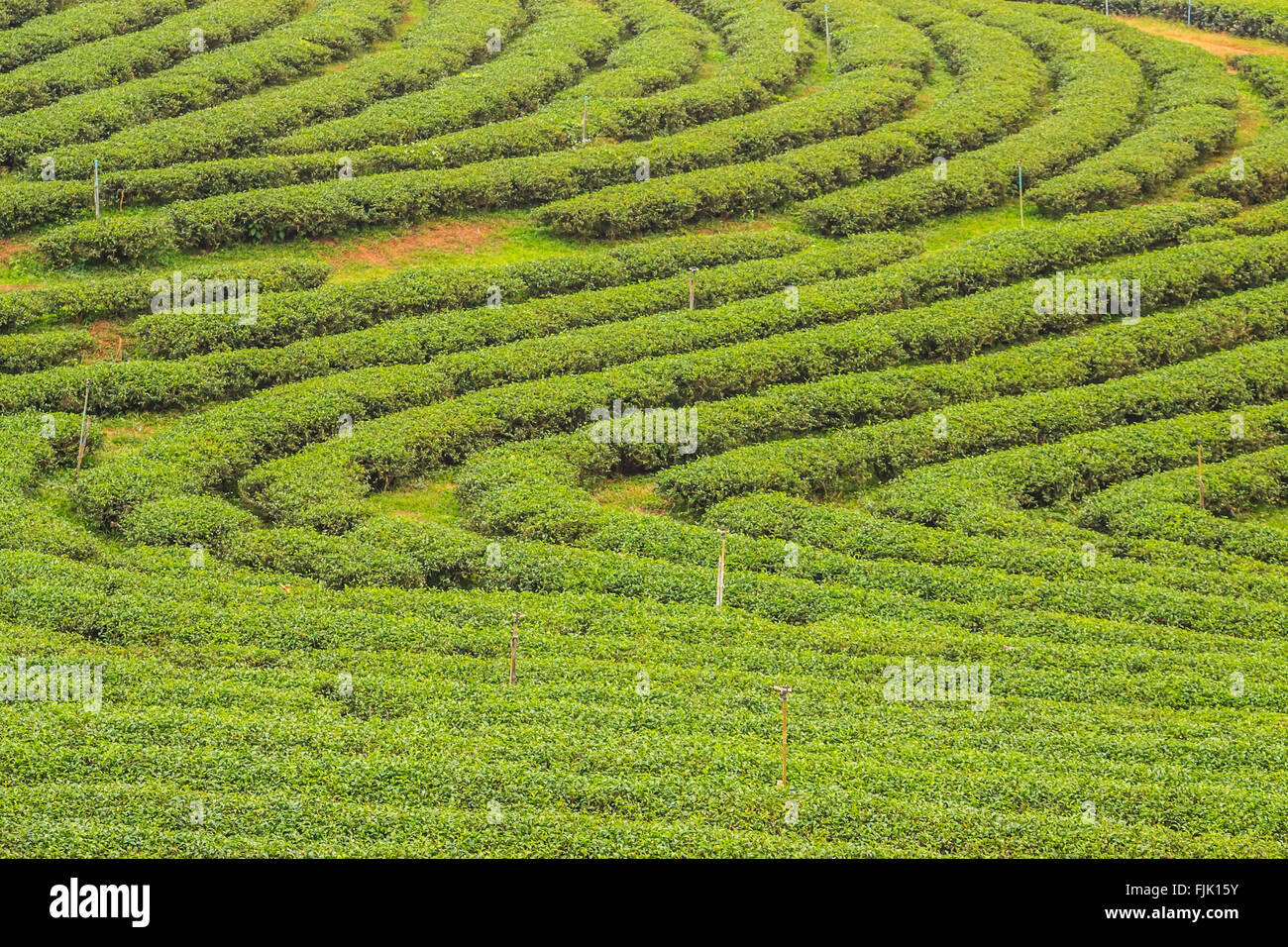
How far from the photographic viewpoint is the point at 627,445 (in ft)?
93.2

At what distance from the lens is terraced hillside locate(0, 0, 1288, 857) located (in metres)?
17.3

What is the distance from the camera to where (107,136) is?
39281 mm

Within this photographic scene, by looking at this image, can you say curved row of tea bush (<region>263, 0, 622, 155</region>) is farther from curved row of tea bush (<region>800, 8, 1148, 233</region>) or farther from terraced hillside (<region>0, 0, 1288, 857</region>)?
curved row of tea bush (<region>800, 8, 1148, 233</region>)

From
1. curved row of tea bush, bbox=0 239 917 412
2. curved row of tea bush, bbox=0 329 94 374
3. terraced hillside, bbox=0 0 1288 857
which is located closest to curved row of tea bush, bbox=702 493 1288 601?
terraced hillside, bbox=0 0 1288 857

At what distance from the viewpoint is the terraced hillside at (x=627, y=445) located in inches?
681

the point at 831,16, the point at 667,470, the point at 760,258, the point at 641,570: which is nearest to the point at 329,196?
the point at 760,258

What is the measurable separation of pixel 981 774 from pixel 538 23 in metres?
43.8

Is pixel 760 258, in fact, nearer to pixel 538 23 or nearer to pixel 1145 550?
pixel 1145 550

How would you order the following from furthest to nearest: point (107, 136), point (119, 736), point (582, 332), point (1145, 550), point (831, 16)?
point (831, 16)
point (107, 136)
point (582, 332)
point (1145, 550)
point (119, 736)

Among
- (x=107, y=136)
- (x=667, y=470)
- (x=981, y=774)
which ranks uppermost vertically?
(x=107, y=136)

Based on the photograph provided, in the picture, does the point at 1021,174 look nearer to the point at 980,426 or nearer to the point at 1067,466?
the point at 980,426

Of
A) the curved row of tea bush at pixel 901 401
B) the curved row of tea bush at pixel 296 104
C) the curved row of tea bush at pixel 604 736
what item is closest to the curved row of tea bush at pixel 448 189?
the curved row of tea bush at pixel 296 104

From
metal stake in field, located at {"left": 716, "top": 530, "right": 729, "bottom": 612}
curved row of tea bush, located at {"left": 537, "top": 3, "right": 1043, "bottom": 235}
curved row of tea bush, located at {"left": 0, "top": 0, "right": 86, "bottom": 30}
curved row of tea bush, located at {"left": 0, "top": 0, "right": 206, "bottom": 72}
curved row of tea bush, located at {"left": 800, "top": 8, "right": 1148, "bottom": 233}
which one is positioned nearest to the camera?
metal stake in field, located at {"left": 716, "top": 530, "right": 729, "bottom": 612}

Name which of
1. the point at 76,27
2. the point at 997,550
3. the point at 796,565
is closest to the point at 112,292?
the point at 796,565
